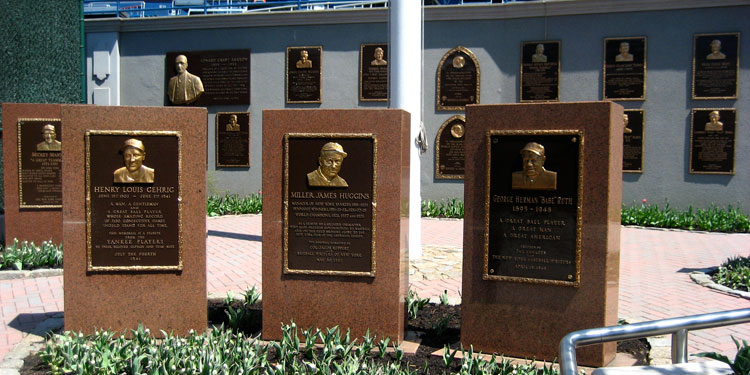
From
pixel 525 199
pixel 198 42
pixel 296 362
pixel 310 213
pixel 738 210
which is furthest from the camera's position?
pixel 198 42

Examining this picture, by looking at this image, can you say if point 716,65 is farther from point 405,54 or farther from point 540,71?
point 405,54

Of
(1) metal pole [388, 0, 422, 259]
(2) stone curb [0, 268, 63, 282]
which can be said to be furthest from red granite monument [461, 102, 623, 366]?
(2) stone curb [0, 268, 63, 282]

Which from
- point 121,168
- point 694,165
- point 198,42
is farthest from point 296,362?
point 198,42

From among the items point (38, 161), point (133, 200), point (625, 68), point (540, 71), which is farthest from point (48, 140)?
point (625, 68)

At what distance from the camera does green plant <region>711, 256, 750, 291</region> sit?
6906mm

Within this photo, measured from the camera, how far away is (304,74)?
47.6 feet

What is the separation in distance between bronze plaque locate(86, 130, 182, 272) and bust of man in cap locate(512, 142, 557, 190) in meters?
2.54

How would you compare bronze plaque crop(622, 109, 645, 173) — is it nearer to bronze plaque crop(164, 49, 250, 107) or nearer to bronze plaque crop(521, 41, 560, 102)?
bronze plaque crop(521, 41, 560, 102)

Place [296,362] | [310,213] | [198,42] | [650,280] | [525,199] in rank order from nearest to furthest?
1. [296,362]
2. [525,199]
3. [310,213]
4. [650,280]
5. [198,42]

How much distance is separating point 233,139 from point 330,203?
10.9 metres

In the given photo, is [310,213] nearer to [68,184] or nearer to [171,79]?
[68,184]

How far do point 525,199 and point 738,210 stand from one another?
33.8ft

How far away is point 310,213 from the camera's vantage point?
4602 millimetres

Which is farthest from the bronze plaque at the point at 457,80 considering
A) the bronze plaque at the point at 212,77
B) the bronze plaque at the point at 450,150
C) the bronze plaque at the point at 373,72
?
the bronze plaque at the point at 212,77
